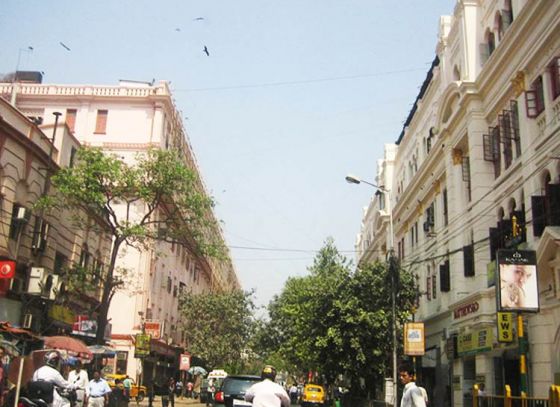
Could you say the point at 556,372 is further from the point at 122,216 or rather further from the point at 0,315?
the point at 122,216

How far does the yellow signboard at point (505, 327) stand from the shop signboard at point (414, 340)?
4.49 metres

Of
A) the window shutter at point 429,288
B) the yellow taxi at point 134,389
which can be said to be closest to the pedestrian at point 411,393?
the window shutter at point 429,288

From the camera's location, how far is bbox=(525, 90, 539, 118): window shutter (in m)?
19.1

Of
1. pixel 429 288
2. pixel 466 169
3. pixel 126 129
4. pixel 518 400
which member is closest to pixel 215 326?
pixel 126 129

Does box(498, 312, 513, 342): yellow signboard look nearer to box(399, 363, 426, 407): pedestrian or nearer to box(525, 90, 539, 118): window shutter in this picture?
box(525, 90, 539, 118): window shutter

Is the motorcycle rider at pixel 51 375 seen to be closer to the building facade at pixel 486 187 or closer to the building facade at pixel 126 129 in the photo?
the building facade at pixel 486 187

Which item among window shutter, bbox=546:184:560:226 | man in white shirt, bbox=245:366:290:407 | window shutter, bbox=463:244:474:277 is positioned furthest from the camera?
window shutter, bbox=463:244:474:277

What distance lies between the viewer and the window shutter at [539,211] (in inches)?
695

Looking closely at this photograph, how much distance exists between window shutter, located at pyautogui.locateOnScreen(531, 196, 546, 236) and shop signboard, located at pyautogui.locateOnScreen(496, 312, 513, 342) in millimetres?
2956

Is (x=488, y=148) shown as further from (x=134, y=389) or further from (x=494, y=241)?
(x=134, y=389)

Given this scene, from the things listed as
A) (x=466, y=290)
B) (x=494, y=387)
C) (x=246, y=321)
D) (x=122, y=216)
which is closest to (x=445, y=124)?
(x=466, y=290)

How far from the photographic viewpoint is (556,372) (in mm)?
17266

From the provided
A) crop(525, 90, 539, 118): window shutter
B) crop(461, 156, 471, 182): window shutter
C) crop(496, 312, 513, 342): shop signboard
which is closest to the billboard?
crop(496, 312, 513, 342): shop signboard

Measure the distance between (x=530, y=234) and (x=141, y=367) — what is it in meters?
29.4
